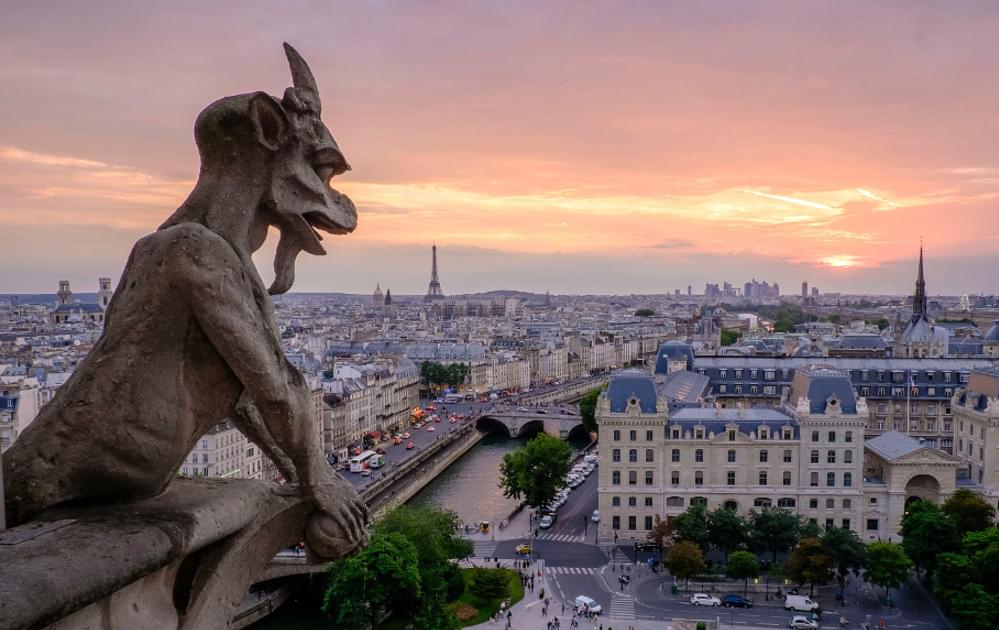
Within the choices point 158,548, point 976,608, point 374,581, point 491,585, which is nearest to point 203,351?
point 158,548

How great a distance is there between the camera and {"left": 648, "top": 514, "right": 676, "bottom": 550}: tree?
118 ft

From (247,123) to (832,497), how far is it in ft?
130

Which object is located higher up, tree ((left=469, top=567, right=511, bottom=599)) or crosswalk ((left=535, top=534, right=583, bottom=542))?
tree ((left=469, top=567, right=511, bottom=599))

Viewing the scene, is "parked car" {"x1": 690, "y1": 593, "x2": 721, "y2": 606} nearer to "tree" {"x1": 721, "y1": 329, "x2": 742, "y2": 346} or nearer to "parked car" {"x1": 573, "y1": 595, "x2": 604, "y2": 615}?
"parked car" {"x1": 573, "y1": 595, "x2": 604, "y2": 615}

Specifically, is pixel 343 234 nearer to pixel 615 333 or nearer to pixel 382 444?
pixel 382 444

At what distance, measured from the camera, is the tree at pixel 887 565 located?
31219 mm

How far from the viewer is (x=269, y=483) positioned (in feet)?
15.7

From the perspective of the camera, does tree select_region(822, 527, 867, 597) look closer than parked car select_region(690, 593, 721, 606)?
No

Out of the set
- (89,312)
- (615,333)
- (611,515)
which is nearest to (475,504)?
(611,515)

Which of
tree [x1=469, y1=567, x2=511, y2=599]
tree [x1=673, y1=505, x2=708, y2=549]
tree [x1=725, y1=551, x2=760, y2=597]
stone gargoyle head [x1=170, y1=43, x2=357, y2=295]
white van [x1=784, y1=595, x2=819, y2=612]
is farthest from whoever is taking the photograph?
tree [x1=673, y1=505, x2=708, y2=549]

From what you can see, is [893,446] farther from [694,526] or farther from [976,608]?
[976,608]

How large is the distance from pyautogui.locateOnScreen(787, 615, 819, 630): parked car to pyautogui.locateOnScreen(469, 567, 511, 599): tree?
10.1 m

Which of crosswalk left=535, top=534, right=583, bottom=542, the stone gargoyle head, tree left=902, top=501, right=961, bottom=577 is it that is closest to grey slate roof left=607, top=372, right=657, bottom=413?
crosswalk left=535, top=534, right=583, bottom=542

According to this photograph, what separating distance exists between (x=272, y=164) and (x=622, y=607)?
29.5m
